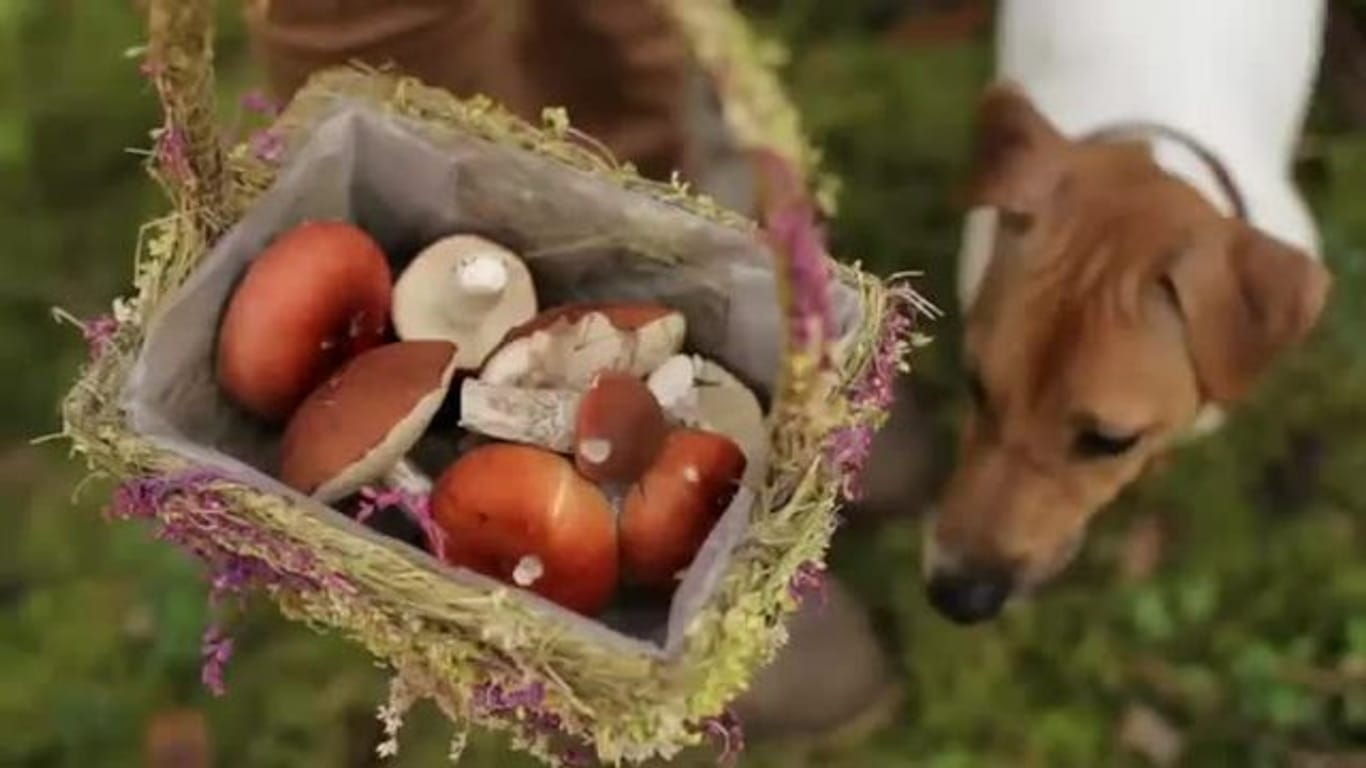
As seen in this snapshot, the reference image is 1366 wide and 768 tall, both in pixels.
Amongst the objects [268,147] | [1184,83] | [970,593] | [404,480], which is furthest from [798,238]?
[1184,83]

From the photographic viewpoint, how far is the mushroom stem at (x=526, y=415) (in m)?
0.93

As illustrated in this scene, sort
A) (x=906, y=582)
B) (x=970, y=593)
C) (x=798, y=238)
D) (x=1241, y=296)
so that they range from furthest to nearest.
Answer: (x=906, y=582)
(x=970, y=593)
(x=1241, y=296)
(x=798, y=238)

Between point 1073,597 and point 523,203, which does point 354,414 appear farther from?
point 1073,597

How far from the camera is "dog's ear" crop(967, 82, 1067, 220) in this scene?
1340 mm

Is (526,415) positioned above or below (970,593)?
above

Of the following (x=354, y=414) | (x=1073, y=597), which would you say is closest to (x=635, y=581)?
(x=354, y=414)

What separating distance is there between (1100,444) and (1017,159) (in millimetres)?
202

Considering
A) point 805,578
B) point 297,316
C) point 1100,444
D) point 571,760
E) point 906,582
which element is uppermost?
point 297,316

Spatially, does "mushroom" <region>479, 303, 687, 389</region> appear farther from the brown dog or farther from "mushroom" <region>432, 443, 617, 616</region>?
the brown dog

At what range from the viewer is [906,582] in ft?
4.99

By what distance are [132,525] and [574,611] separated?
0.71 m

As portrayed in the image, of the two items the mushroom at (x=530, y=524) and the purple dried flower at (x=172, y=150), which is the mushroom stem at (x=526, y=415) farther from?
the purple dried flower at (x=172, y=150)

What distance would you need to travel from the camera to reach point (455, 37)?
133 cm

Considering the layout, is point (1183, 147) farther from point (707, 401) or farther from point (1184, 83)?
point (707, 401)
